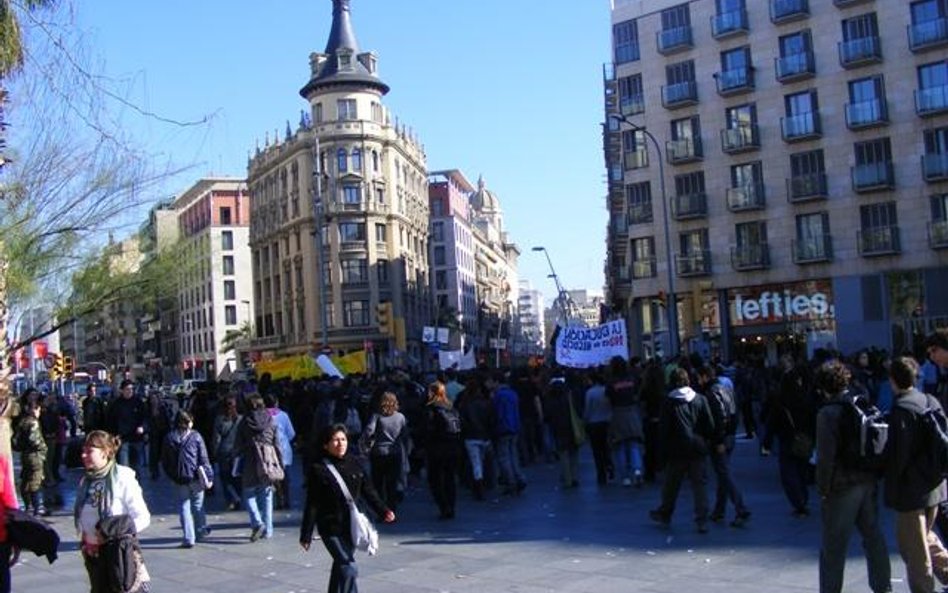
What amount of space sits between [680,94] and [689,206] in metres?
5.11

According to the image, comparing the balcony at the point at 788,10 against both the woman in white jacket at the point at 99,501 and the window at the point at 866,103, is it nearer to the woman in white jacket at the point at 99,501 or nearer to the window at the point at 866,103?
the window at the point at 866,103

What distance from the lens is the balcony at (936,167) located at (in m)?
40.8

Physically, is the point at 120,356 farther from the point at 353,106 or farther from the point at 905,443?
the point at 905,443

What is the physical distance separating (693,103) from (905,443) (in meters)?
41.7

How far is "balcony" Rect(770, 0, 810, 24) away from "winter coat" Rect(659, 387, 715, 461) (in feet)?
123

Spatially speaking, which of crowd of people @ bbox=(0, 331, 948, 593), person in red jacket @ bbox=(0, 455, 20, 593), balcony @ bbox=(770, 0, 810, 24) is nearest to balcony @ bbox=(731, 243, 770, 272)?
balcony @ bbox=(770, 0, 810, 24)

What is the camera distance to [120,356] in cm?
12975

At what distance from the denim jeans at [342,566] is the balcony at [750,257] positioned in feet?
130

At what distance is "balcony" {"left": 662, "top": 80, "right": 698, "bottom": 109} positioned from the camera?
46500 millimetres

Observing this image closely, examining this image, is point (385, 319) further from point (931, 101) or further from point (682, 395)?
point (931, 101)

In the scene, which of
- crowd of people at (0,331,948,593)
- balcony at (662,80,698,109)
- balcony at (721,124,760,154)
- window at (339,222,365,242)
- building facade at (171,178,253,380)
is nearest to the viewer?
crowd of people at (0,331,948,593)

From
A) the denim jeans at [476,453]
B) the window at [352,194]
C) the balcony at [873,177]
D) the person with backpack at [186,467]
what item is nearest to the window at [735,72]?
the balcony at [873,177]

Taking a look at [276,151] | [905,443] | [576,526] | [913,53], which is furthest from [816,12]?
[276,151]

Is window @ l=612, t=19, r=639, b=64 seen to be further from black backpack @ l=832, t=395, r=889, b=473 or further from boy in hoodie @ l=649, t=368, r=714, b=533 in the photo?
black backpack @ l=832, t=395, r=889, b=473
